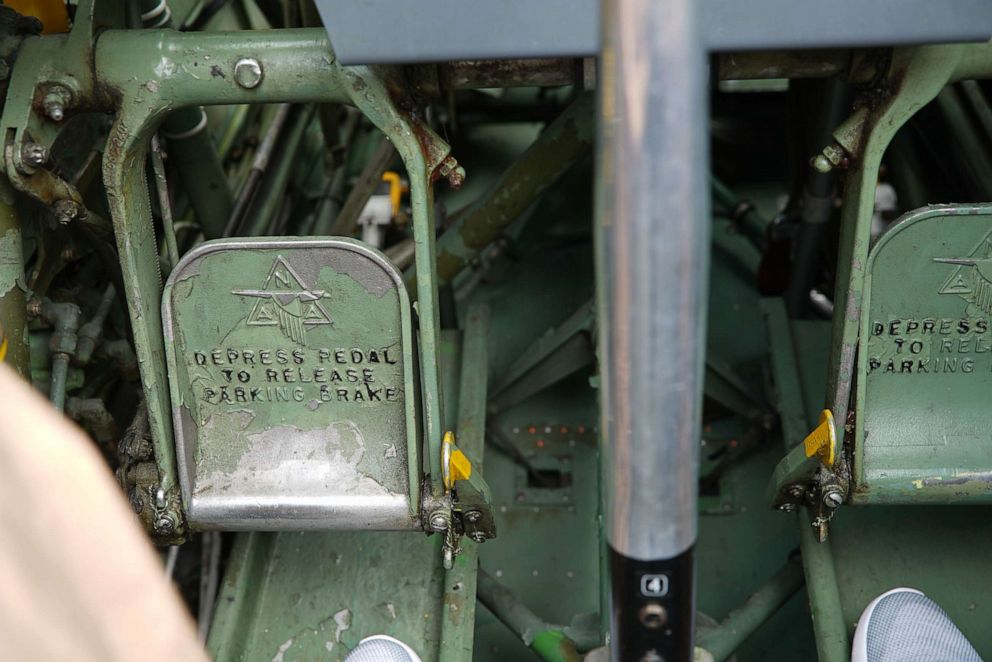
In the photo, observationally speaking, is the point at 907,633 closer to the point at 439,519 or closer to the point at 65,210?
the point at 439,519

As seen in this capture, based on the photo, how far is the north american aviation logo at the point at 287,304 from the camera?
2154 mm

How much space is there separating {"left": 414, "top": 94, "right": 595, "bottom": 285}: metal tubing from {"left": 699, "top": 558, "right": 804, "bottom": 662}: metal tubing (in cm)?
106

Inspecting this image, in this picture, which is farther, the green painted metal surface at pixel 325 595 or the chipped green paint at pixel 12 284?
the green painted metal surface at pixel 325 595

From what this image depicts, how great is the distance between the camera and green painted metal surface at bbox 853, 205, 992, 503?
6.87 ft

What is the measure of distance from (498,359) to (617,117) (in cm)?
220

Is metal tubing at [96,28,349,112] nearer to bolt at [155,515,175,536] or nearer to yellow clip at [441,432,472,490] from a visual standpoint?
yellow clip at [441,432,472,490]

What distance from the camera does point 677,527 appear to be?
120 cm

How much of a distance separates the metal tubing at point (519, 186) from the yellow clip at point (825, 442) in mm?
921

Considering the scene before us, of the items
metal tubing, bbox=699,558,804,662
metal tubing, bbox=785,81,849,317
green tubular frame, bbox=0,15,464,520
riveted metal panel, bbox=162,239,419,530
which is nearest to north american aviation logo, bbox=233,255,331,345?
riveted metal panel, bbox=162,239,419,530

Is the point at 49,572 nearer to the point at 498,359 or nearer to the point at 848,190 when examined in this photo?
the point at 848,190

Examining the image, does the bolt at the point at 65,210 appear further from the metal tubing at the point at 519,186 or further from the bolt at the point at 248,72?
the metal tubing at the point at 519,186

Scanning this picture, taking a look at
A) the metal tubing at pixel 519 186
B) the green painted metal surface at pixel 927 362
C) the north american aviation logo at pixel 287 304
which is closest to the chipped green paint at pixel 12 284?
the north american aviation logo at pixel 287 304

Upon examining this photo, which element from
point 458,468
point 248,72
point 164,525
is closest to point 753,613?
point 458,468

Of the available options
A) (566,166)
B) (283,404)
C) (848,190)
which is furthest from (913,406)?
(283,404)
